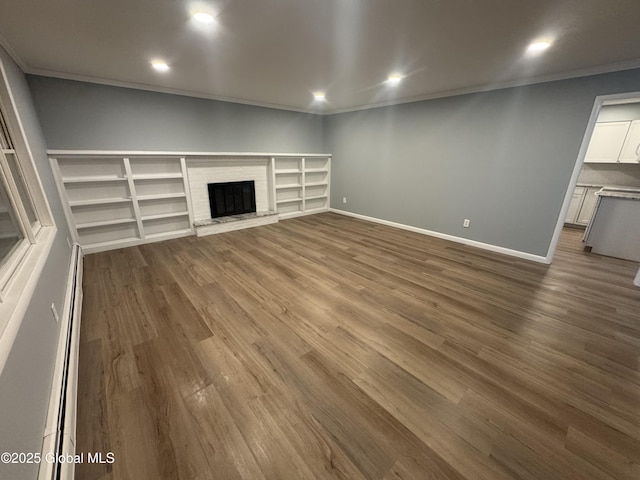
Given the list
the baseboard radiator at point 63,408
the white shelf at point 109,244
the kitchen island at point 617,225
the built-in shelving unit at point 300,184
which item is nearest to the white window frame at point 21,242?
the baseboard radiator at point 63,408

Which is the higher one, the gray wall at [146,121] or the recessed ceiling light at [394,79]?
the recessed ceiling light at [394,79]

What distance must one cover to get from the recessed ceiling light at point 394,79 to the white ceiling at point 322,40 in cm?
14

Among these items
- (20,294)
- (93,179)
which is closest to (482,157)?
(20,294)

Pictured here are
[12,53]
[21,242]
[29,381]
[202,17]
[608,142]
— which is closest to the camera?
[29,381]

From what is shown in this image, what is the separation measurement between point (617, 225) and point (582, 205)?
5.75ft

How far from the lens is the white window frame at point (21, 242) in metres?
1.00

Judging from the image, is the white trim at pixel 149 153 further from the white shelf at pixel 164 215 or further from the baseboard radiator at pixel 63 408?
the baseboard radiator at pixel 63 408

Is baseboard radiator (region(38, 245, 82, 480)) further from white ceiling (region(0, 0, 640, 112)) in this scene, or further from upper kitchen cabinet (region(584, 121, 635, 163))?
upper kitchen cabinet (region(584, 121, 635, 163))

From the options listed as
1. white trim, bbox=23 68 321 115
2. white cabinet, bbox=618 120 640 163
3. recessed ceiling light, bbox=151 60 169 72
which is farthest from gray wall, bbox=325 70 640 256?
recessed ceiling light, bbox=151 60 169 72

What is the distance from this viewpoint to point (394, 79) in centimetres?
322

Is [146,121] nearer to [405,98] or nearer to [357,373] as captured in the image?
[405,98]

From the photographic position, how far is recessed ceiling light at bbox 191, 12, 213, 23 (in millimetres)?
1762

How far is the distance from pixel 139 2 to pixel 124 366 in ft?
8.03

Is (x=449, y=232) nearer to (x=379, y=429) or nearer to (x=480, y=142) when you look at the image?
(x=480, y=142)
